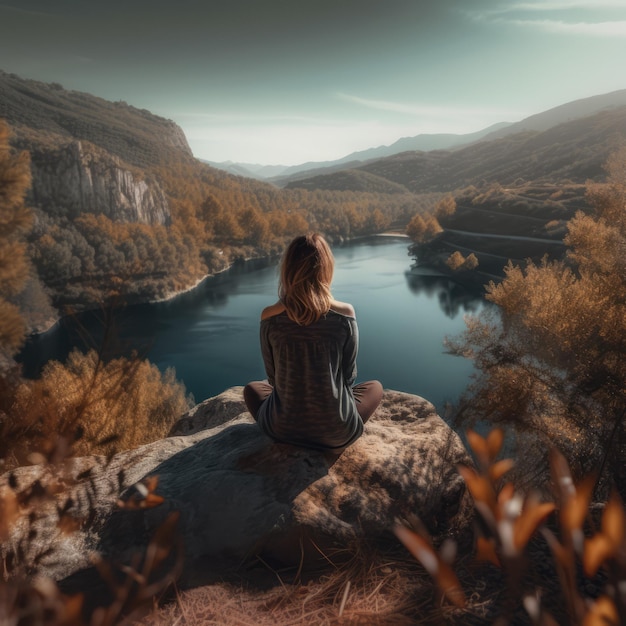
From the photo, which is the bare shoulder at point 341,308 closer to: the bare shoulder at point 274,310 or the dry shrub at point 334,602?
the bare shoulder at point 274,310

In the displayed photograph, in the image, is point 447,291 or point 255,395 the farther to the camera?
point 447,291

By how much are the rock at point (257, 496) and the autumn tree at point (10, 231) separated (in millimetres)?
2823

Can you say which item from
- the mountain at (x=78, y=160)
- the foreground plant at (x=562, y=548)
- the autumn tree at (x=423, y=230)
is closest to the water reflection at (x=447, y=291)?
the autumn tree at (x=423, y=230)

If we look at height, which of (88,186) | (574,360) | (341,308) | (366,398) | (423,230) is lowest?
(423,230)

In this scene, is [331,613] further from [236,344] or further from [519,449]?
[236,344]

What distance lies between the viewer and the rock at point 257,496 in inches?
91.3

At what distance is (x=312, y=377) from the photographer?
247 cm

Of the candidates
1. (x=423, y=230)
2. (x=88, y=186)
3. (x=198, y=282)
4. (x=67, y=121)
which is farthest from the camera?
(x=67, y=121)

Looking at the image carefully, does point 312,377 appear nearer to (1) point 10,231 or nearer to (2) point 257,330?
(1) point 10,231

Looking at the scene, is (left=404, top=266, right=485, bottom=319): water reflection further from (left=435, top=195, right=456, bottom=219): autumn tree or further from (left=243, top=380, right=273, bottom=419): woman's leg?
(left=243, top=380, right=273, bottom=419): woman's leg

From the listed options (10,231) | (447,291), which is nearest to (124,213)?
(447,291)

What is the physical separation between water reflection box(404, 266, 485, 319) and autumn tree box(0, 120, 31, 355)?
109 ft

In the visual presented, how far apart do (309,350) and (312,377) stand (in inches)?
6.3

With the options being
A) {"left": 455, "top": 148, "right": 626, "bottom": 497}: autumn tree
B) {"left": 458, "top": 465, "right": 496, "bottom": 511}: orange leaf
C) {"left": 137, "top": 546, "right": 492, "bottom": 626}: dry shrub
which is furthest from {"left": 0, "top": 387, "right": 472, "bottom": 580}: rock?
{"left": 455, "top": 148, "right": 626, "bottom": 497}: autumn tree
